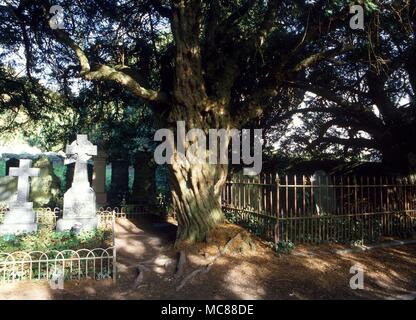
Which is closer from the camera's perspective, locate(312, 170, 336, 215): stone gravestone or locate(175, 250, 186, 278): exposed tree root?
locate(175, 250, 186, 278): exposed tree root

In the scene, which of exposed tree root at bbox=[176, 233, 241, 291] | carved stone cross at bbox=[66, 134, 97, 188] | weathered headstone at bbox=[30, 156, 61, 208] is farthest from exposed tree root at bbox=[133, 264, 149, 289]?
weathered headstone at bbox=[30, 156, 61, 208]

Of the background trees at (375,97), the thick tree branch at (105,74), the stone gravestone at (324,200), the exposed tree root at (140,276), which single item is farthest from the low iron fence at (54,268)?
the background trees at (375,97)

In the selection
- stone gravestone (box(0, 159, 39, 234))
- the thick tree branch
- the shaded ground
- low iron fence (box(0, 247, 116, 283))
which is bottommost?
the shaded ground

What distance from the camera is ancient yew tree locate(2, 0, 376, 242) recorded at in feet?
27.2

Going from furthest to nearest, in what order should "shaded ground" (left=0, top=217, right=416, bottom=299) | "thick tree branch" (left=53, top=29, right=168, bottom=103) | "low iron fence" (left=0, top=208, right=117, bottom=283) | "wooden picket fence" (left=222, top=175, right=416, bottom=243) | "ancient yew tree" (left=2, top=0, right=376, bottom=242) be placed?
1. "wooden picket fence" (left=222, top=175, right=416, bottom=243)
2. "ancient yew tree" (left=2, top=0, right=376, bottom=242)
3. "thick tree branch" (left=53, top=29, right=168, bottom=103)
4. "low iron fence" (left=0, top=208, right=117, bottom=283)
5. "shaded ground" (left=0, top=217, right=416, bottom=299)

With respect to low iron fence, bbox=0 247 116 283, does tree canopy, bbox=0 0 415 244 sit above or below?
above

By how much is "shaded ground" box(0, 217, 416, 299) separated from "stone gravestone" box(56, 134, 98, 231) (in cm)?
212

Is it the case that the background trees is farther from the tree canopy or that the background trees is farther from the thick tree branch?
the thick tree branch

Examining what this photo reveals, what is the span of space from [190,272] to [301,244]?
3.15m

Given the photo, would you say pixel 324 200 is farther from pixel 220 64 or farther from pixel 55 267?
pixel 55 267

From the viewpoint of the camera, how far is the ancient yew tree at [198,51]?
828 centimetres
